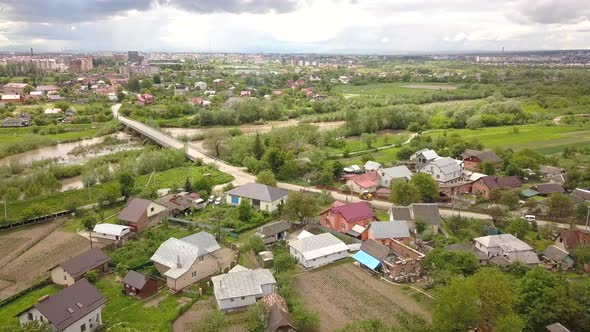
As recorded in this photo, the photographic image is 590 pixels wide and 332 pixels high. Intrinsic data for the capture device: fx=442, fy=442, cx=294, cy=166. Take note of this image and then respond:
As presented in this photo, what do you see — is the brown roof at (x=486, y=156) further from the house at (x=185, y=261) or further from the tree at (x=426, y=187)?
the house at (x=185, y=261)

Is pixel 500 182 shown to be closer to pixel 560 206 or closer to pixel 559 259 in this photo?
pixel 560 206

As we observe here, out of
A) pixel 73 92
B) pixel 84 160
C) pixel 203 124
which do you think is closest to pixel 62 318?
pixel 84 160

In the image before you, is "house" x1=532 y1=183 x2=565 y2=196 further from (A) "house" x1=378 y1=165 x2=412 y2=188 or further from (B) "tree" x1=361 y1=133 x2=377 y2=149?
(B) "tree" x1=361 y1=133 x2=377 y2=149

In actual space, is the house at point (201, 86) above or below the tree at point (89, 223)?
above

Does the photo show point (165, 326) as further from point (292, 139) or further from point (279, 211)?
point (292, 139)

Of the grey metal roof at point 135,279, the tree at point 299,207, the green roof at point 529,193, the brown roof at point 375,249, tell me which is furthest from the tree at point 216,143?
the green roof at point 529,193

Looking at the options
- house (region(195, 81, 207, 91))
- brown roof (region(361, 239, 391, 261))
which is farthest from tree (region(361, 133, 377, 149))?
house (region(195, 81, 207, 91))

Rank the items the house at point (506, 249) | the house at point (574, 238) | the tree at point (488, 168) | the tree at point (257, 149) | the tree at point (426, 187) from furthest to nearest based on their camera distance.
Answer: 1. the tree at point (257, 149)
2. the tree at point (488, 168)
3. the tree at point (426, 187)
4. the house at point (574, 238)
5. the house at point (506, 249)

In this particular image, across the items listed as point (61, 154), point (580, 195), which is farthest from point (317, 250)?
point (61, 154)
